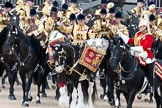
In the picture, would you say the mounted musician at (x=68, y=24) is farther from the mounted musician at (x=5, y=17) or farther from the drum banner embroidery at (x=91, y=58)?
the mounted musician at (x=5, y=17)

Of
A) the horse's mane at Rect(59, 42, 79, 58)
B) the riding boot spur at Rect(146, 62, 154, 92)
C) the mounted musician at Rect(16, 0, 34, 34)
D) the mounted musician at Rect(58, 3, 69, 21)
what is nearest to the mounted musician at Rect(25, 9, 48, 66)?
the mounted musician at Rect(16, 0, 34, 34)

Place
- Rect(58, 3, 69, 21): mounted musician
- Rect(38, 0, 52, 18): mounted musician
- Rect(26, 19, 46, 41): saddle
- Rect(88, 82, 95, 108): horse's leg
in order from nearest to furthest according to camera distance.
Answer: Rect(88, 82, 95, 108): horse's leg, Rect(26, 19, 46, 41): saddle, Rect(58, 3, 69, 21): mounted musician, Rect(38, 0, 52, 18): mounted musician

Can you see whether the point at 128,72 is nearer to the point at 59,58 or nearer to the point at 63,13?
the point at 59,58

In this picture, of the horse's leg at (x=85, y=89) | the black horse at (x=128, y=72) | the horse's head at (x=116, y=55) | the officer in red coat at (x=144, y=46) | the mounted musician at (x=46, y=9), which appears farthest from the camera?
the mounted musician at (x=46, y=9)

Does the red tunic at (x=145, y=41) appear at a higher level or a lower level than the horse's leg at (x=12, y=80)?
higher

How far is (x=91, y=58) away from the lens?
1550 cm

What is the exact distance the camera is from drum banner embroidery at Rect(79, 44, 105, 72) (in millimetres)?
15346

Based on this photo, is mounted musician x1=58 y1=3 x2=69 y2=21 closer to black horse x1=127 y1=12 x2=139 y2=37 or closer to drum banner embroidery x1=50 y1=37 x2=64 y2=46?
black horse x1=127 y1=12 x2=139 y2=37

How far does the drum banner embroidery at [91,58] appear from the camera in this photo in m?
15.3

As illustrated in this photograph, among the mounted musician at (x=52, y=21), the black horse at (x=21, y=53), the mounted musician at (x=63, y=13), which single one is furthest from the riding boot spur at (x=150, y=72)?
the mounted musician at (x=63, y=13)

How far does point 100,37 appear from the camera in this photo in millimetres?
17016

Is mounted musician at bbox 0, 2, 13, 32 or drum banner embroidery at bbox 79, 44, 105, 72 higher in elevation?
mounted musician at bbox 0, 2, 13, 32

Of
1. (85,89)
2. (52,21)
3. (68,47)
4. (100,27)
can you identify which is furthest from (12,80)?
(68,47)

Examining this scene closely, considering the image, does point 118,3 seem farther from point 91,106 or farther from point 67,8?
point 91,106
